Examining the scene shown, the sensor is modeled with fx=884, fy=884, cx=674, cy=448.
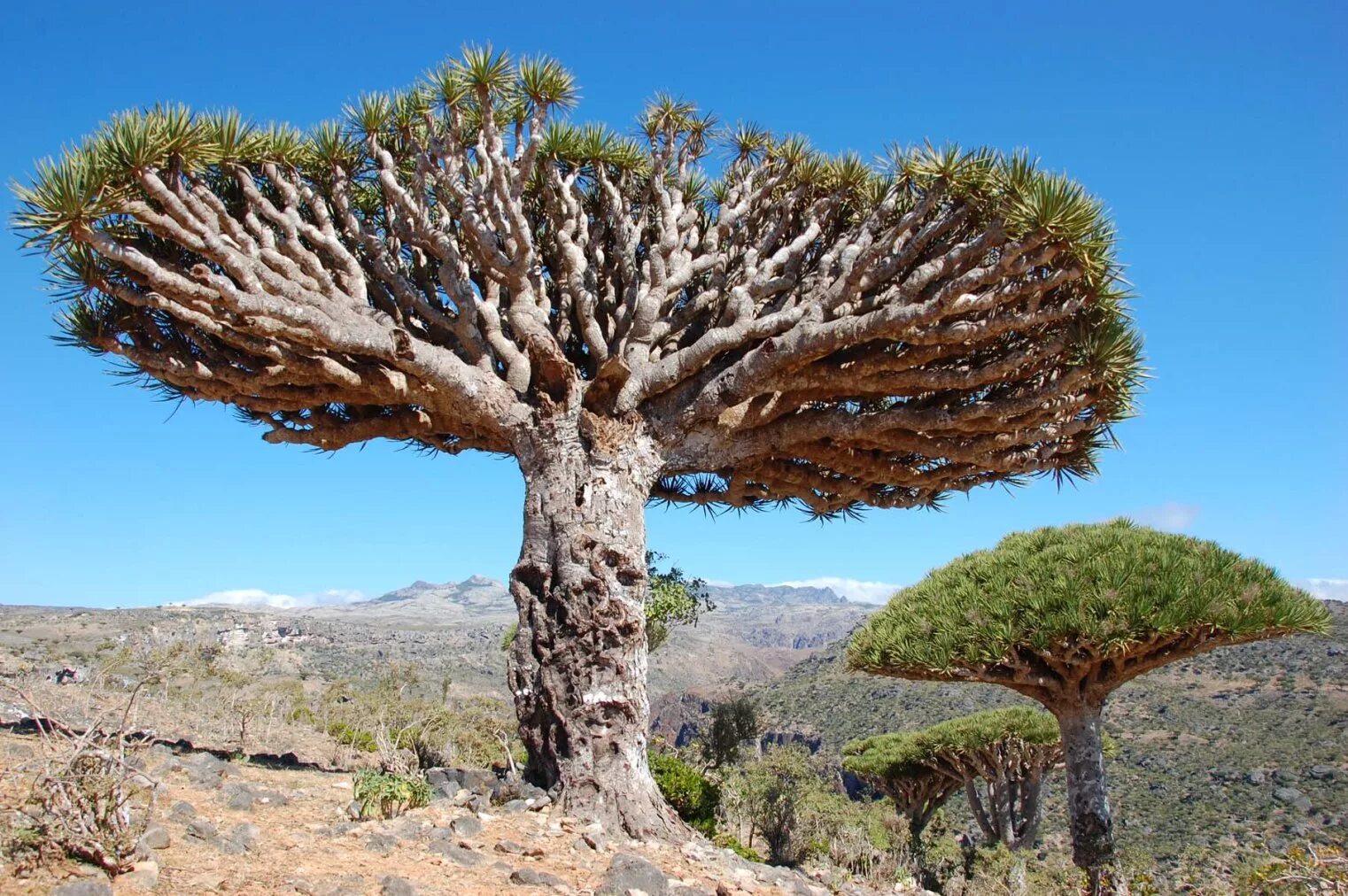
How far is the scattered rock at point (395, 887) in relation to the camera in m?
3.74

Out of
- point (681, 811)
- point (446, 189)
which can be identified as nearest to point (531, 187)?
point (446, 189)

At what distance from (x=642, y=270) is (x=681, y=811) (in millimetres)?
5264

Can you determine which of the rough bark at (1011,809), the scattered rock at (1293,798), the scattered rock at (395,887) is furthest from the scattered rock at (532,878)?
the scattered rock at (1293,798)

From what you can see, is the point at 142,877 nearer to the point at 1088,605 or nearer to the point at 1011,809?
the point at 1088,605

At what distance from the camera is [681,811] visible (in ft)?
28.6

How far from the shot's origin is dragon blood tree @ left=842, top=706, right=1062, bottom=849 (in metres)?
17.2

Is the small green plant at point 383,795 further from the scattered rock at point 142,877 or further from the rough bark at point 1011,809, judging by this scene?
the rough bark at point 1011,809

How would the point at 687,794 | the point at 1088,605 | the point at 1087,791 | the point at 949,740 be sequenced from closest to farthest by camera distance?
the point at 687,794
the point at 1088,605
the point at 1087,791
the point at 949,740

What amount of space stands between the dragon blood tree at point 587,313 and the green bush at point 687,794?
119 inches

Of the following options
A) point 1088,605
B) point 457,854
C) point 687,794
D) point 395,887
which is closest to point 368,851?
point 457,854

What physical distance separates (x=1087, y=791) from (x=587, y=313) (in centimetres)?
729

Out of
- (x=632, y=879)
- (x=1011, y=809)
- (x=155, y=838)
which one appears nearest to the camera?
(x=155, y=838)

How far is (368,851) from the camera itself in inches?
172

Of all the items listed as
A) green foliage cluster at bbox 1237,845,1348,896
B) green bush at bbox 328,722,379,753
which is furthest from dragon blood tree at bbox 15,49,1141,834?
green bush at bbox 328,722,379,753
